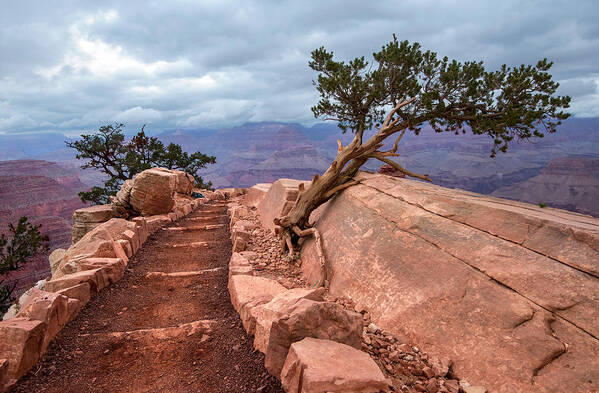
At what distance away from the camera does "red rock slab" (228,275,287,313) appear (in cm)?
498

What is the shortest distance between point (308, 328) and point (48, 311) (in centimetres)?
384

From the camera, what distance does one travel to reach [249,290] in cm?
536

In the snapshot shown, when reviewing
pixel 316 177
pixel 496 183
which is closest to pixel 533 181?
pixel 496 183

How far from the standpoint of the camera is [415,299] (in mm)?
4281

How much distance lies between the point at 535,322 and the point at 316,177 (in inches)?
242

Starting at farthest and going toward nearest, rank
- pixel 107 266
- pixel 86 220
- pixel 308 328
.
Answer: pixel 86 220, pixel 107 266, pixel 308 328

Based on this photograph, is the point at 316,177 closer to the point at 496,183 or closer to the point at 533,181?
the point at 533,181

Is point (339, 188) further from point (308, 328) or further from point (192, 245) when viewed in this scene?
point (308, 328)

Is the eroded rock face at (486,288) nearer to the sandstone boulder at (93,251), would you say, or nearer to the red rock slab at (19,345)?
the red rock slab at (19,345)

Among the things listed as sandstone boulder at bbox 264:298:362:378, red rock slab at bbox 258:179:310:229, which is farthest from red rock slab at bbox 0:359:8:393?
red rock slab at bbox 258:179:310:229

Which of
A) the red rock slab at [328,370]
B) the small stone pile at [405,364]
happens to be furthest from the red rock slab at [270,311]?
the small stone pile at [405,364]

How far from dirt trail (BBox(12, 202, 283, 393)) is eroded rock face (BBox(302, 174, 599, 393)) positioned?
2146mm

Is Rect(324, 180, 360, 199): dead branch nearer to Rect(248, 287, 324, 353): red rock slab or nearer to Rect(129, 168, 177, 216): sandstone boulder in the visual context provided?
Rect(248, 287, 324, 353): red rock slab

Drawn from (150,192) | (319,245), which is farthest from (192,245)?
(319,245)
